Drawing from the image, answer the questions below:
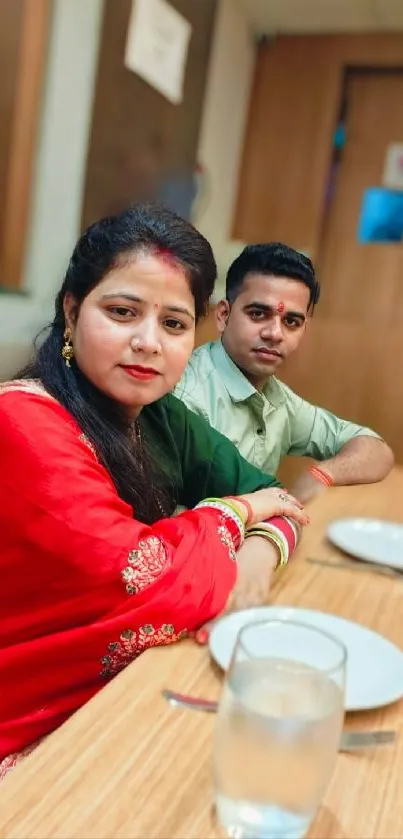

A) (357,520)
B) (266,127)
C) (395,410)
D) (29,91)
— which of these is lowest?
(357,520)

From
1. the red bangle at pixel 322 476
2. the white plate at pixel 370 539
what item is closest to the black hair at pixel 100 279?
the white plate at pixel 370 539

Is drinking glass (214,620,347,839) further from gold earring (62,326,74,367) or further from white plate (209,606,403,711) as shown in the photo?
gold earring (62,326,74,367)

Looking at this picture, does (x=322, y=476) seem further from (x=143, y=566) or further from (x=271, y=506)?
(x=143, y=566)

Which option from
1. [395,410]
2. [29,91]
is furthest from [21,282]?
[395,410]

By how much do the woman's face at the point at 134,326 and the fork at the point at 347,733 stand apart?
0.97ft

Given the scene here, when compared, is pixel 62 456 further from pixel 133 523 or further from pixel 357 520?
pixel 357 520

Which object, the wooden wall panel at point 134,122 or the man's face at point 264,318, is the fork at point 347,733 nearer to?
the man's face at point 264,318

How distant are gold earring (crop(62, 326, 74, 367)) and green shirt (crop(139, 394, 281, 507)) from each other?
0.21 meters

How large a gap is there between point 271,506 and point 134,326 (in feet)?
0.88

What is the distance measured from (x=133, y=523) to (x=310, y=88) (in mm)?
1698

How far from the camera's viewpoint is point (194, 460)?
89 centimetres

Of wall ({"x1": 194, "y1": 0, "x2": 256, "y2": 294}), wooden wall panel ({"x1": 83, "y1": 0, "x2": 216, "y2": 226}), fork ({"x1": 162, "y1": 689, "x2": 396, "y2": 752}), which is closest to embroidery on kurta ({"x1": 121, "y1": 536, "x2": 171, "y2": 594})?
fork ({"x1": 162, "y1": 689, "x2": 396, "y2": 752})

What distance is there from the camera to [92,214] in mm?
1320

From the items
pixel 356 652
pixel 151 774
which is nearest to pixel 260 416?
pixel 356 652
